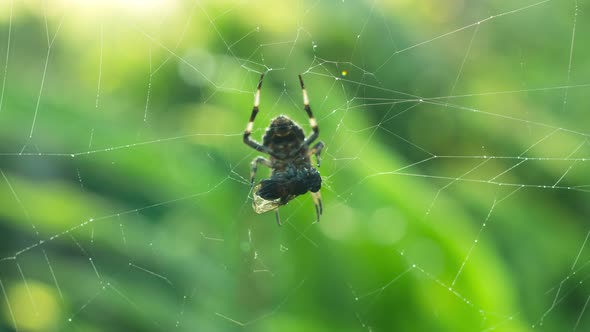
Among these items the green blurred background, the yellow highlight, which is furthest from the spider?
the yellow highlight

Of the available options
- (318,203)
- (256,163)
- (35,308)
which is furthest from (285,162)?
(35,308)

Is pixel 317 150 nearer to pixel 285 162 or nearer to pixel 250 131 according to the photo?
pixel 285 162

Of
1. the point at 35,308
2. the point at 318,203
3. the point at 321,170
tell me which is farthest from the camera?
the point at 35,308

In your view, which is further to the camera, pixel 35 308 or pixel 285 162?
pixel 35 308

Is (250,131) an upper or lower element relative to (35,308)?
upper

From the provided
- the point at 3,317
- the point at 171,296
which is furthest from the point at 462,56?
the point at 3,317

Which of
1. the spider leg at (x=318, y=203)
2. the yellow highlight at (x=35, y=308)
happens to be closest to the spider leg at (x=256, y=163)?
the spider leg at (x=318, y=203)
